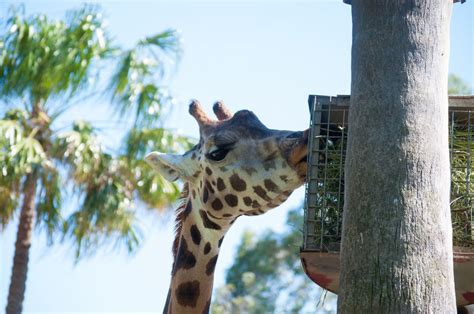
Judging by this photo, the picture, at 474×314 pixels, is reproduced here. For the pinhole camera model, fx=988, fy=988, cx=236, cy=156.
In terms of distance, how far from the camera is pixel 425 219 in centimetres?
374

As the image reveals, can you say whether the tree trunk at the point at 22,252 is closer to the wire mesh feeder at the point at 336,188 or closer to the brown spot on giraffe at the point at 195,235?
the brown spot on giraffe at the point at 195,235

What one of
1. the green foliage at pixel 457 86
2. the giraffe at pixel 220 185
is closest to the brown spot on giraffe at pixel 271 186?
the giraffe at pixel 220 185

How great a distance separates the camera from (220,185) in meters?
6.66

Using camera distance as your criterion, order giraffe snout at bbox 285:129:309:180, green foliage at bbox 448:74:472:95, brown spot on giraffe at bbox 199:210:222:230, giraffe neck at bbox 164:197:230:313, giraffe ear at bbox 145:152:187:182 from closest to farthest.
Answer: giraffe snout at bbox 285:129:309:180, giraffe neck at bbox 164:197:230:313, brown spot on giraffe at bbox 199:210:222:230, giraffe ear at bbox 145:152:187:182, green foliage at bbox 448:74:472:95

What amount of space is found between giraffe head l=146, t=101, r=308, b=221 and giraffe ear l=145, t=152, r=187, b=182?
0.02 m

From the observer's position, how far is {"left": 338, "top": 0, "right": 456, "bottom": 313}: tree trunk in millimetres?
3721

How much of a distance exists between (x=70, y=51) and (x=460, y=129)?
10262 mm

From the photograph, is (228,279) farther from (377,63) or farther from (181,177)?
(377,63)

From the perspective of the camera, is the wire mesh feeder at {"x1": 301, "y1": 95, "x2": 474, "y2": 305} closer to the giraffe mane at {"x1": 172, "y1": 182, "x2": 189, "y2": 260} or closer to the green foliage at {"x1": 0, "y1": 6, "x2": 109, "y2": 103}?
the giraffe mane at {"x1": 172, "y1": 182, "x2": 189, "y2": 260}

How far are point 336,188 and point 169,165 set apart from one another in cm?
200

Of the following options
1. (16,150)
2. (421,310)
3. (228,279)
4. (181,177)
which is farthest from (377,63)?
(228,279)

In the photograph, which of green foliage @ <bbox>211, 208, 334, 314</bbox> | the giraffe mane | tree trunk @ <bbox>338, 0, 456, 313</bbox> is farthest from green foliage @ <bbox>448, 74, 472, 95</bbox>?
tree trunk @ <bbox>338, 0, 456, 313</bbox>

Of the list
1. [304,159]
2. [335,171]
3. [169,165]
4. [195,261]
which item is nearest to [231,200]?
[195,261]

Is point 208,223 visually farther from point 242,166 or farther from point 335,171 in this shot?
point 335,171
